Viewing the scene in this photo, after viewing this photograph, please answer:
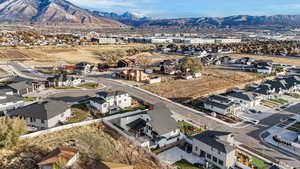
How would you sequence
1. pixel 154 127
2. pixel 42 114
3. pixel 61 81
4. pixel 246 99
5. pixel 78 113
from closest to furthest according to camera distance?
1. pixel 154 127
2. pixel 42 114
3. pixel 78 113
4. pixel 246 99
5. pixel 61 81

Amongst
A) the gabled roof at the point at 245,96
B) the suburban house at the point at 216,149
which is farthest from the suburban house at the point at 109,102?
the gabled roof at the point at 245,96

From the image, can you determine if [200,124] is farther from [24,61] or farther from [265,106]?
[24,61]

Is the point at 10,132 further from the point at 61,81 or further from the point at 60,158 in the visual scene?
the point at 61,81

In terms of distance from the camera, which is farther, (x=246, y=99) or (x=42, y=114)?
(x=246, y=99)

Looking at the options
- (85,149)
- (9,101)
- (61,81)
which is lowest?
(85,149)

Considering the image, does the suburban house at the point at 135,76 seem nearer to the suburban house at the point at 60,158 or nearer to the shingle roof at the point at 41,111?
the shingle roof at the point at 41,111

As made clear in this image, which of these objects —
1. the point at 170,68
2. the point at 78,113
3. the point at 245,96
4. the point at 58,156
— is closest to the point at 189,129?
the point at 245,96
